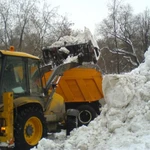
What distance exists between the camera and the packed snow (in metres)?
5.57

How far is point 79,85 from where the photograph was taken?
10.7 meters

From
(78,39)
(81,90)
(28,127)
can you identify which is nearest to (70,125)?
(28,127)

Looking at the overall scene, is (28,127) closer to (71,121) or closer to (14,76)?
(14,76)

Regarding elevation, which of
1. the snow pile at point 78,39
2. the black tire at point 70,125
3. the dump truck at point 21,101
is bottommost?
the black tire at point 70,125

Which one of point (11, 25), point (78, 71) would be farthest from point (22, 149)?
point (11, 25)

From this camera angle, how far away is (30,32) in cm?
2830

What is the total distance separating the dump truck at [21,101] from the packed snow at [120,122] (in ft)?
1.68

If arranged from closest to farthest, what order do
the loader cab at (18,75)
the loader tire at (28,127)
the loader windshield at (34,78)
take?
the loader tire at (28,127)
the loader cab at (18,75)
the loader windshield at (34,78)

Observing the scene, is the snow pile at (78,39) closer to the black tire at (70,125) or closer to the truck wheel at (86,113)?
the truck wheel at (86,113)

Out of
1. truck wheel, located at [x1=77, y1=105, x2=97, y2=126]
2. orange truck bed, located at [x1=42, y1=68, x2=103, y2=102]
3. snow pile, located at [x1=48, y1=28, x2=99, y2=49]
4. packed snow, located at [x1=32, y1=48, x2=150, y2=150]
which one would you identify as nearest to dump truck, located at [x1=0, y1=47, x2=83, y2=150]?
packed snow, located at [x1=32, y1=48, x2=150, y2=150]

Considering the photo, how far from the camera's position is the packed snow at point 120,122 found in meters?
5.57

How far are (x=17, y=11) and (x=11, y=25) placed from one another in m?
1.32

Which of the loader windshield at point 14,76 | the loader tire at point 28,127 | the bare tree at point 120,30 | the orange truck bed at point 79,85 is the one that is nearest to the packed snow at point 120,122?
the loader tire at point 28,127

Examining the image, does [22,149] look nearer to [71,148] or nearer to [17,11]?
[71,148]
